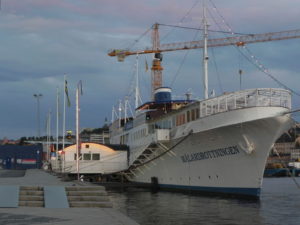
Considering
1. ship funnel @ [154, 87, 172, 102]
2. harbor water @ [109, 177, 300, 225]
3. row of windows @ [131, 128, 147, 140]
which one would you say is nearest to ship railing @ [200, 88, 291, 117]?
harbor water @ [109, 177, 300, 225]

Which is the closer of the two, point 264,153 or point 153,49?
point 264,153

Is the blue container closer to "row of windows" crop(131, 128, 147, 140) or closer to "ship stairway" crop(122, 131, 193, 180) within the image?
"ship stairway" crop(122, 131, 193, 180)

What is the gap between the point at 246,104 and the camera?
32.2m

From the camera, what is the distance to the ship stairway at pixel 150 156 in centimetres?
4085

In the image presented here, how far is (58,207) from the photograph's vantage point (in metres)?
16.6

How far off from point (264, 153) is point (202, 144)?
5644 mm

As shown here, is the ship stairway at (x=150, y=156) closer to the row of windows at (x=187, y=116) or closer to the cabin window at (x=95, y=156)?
the row of windows at (x=187, y=116)

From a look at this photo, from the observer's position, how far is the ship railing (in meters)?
31.6

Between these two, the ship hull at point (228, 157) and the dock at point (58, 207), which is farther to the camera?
the ship hull at point (228, 157)

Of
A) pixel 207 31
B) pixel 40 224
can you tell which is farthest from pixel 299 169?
pixel 40 224

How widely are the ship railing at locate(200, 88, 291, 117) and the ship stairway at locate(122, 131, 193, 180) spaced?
3.87 metres

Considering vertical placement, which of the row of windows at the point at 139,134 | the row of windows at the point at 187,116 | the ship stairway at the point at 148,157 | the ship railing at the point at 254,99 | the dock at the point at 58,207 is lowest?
the dock at the point at 58,207

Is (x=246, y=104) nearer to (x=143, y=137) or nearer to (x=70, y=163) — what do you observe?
(x=143, y=137)

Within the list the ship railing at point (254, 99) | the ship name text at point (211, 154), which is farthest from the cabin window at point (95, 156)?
the ship railing at point (254, 99)
